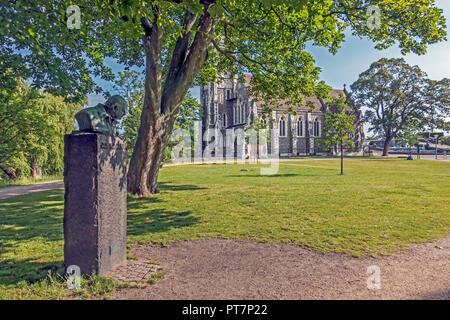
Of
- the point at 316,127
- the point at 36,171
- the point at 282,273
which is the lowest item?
the point at 282,273

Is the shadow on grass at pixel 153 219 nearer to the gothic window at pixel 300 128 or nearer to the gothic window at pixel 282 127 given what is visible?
the gothic window at pixel 282 127

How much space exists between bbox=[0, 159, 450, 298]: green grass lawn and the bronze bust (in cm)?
229

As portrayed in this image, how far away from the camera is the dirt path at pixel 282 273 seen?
3520 millimetres

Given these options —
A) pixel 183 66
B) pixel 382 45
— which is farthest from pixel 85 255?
pixel 382 45

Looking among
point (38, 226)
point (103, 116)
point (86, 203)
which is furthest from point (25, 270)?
point (38, 226)

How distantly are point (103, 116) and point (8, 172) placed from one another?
55.9ft

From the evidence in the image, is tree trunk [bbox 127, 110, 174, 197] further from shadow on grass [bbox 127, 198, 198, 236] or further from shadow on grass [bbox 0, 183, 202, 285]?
shadow on grass [bbox 127, 198, 198, 236]

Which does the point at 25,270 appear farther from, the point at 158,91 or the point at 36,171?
the point at 36,171

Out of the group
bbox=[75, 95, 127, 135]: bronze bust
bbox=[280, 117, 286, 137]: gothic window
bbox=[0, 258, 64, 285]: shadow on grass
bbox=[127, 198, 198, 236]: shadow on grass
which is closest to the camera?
bbox=[0, 258, 64, 285]: shadow on grass

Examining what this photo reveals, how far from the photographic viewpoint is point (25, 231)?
→ 21.2 ft

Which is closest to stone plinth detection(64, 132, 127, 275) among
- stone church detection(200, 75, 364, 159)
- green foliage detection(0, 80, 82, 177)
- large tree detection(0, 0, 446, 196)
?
large tree detection(0, 0, 446, 196)

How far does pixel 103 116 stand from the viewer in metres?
4.50

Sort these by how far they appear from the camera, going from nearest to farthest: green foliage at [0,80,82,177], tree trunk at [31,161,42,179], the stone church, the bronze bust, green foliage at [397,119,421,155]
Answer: the bronze bust, green foliage at [0,80,82,177], tree trunk at [31,161,42,179], green foliage at [397,119,421,155], the stone church

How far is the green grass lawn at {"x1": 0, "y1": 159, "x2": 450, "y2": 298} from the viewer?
490 centimetres
